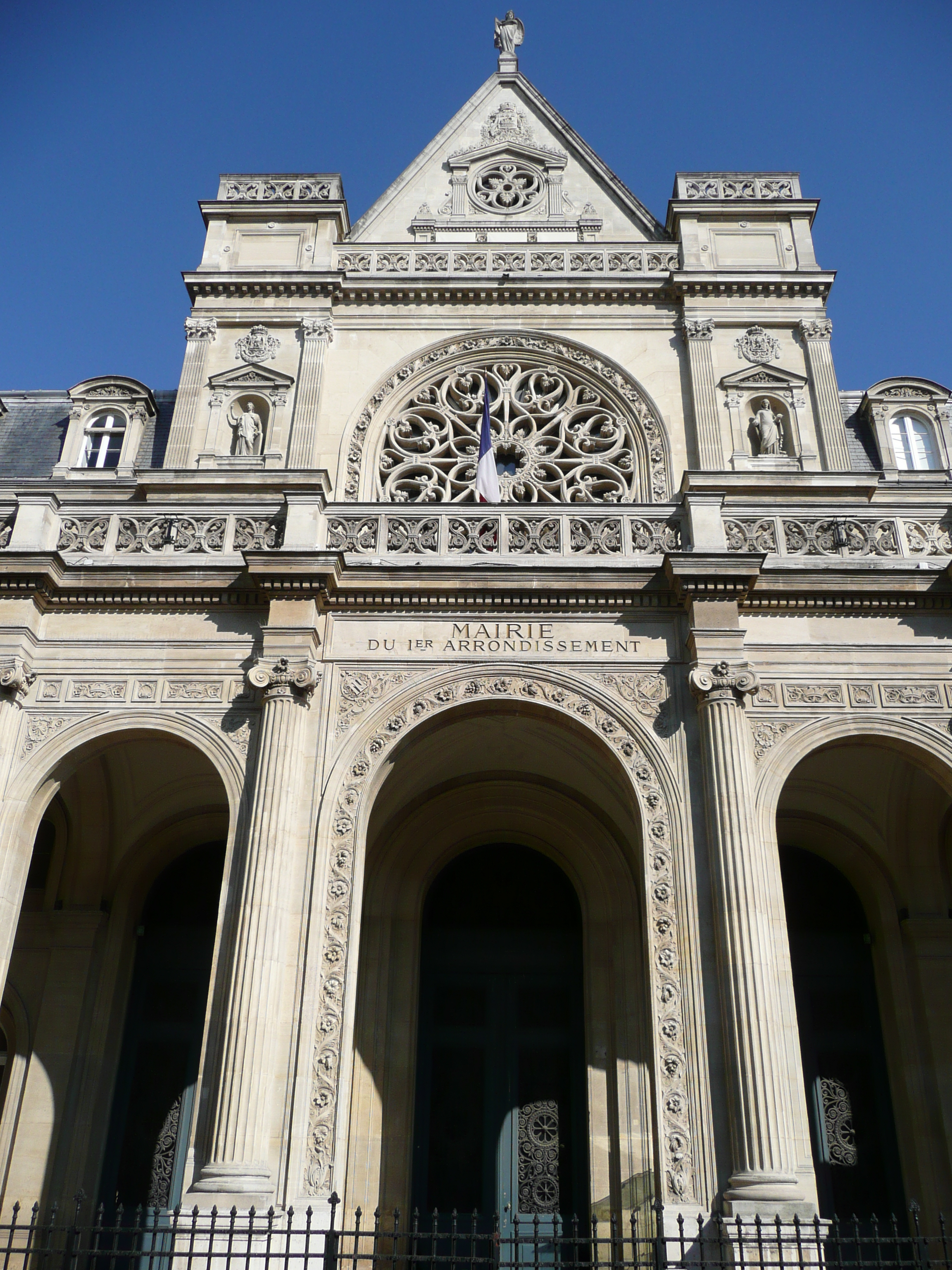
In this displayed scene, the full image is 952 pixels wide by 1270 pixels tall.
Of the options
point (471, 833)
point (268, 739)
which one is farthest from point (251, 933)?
point (471, 833)

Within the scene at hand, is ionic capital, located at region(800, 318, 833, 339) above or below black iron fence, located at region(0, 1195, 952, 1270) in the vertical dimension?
above

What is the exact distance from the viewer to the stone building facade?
34.4ft

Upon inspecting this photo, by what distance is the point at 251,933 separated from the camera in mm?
10398

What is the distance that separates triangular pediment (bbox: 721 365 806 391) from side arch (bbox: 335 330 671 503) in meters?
1.30

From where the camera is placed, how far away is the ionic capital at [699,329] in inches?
680

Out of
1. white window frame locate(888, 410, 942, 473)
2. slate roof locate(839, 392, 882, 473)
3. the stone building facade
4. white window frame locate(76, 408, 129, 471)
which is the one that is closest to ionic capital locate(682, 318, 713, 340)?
the stone building facade

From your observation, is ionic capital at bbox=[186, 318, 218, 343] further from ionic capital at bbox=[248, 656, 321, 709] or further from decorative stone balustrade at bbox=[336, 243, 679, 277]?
ionic capital at bbox=[248, 656, 321, 709]

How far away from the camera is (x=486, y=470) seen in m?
14.8

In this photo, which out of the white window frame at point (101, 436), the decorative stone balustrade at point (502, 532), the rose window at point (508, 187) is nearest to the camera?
the decorative stone balustrade at point (502, 532)

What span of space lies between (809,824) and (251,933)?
308 inches

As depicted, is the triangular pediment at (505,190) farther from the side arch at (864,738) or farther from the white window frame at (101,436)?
the side arch at (864,738)

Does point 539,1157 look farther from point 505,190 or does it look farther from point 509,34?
point 509,34

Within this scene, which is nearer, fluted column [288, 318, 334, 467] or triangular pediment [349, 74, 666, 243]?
fluted column [288, 318, 334, 467]

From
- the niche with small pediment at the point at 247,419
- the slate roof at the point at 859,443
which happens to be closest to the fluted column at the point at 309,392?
the niche with small pediment at the point at 247,419
